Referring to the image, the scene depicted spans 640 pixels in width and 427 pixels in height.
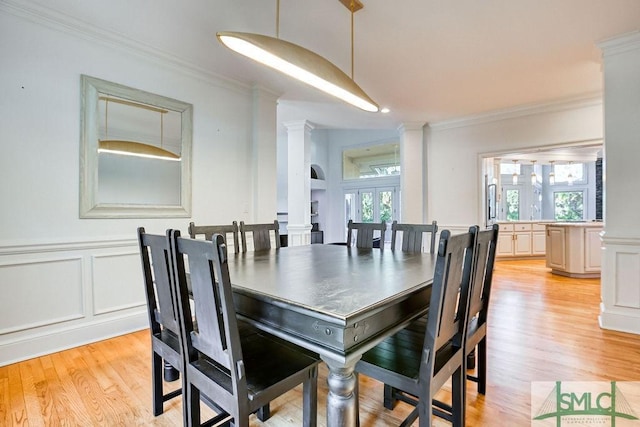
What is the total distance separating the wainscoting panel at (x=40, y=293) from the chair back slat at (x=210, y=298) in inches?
75.7

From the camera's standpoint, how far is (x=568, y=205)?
30.0 feet

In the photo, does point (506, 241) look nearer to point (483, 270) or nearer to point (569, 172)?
point (569, 172)

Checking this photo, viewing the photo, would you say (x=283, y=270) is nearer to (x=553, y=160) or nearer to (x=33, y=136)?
(x=33, y=136)

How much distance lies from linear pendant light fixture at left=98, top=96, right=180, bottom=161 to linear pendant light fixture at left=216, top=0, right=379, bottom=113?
1.78 metres

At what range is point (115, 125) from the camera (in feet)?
8.88

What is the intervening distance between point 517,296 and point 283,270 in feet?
11.5

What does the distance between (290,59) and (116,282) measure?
2.46 m

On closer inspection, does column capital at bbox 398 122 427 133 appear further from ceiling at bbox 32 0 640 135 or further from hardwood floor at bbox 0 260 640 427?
hardwood floor at bbox 0 260 640 427

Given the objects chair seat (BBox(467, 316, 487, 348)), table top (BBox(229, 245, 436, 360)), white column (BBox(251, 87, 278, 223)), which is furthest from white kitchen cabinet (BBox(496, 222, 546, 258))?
table top (BBox(229, 245, 436, 360))

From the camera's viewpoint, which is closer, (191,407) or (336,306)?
(336,306)

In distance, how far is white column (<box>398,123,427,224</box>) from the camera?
18.2ft

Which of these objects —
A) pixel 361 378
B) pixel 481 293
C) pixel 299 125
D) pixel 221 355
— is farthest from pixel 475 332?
pixel 299 125

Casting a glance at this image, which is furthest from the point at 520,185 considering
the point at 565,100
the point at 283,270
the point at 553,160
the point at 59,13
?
the point at 59,13

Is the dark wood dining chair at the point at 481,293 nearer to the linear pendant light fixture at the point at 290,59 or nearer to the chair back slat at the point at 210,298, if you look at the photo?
the chair back slat at the point at 210,298
